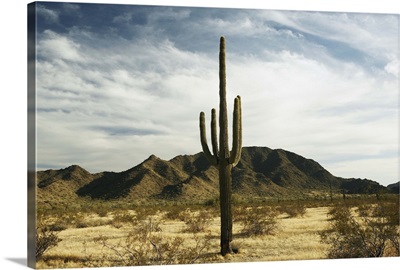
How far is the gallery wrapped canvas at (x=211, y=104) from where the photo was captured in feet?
44.1

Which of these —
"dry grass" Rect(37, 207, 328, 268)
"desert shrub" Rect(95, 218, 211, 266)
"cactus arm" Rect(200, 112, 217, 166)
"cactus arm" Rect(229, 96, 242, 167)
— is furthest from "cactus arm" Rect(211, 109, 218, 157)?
"dry grass" Rect(37, 207, 328, 268)

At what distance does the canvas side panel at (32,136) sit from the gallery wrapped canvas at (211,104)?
1.1 inches

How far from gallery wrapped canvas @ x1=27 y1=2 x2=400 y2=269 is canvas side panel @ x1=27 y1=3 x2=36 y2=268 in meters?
0.03

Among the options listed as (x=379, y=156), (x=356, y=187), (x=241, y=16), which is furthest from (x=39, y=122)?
(x=356, y=187)

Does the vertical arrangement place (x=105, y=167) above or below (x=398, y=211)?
above

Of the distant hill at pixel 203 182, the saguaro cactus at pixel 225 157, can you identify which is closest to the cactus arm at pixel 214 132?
the saguaro cactus at pixel 225 157

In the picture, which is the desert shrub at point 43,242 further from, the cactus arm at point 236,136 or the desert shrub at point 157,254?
the cactus arm at point 236,136

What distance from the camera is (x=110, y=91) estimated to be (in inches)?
632

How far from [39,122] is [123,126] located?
431cm

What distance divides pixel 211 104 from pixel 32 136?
534 centimetres

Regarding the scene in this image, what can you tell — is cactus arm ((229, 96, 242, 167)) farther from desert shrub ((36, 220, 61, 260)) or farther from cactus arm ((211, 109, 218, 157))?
desert shrub ((36, 220, 61, 260))

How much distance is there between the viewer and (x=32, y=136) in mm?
12523

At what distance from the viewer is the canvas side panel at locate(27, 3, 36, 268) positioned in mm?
12108

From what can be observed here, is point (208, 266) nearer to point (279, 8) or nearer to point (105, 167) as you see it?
point (105, 167)
